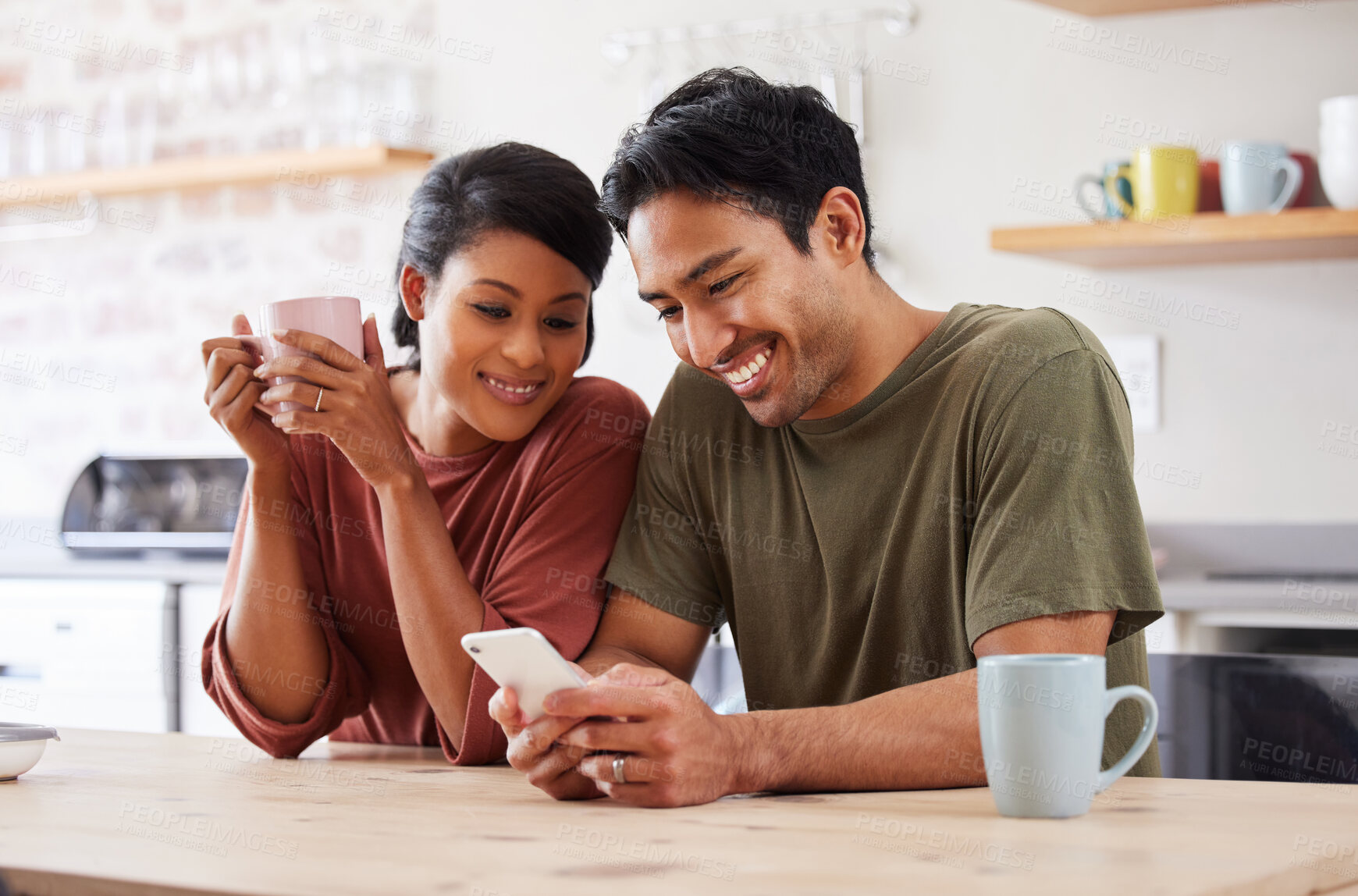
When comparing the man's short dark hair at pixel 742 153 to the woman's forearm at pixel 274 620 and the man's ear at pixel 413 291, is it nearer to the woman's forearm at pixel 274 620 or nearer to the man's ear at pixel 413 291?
the man's ear at pixel 413 291

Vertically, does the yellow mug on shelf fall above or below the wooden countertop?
above

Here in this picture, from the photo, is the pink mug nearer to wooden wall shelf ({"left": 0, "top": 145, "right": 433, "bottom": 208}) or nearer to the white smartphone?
the white smartphone

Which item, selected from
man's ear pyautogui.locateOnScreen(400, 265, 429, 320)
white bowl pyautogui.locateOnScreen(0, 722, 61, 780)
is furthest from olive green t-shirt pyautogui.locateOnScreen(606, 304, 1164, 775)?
white bowl pyautogui.locateOnScreen(0, 722, 61, 780)

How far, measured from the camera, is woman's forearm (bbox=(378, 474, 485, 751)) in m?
1.37

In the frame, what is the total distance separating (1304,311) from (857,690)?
1780 mm

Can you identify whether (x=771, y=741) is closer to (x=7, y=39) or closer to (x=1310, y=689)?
(x=1310, y=689)

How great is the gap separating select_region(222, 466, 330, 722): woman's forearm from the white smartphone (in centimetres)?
46

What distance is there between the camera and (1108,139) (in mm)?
2814

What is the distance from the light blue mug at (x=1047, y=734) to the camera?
90cm

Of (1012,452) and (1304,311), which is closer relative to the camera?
(1012,452)

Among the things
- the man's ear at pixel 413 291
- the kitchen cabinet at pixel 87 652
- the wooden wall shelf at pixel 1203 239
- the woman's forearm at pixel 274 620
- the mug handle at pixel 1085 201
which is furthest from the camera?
the kitchen cabinet at pixel 87 652

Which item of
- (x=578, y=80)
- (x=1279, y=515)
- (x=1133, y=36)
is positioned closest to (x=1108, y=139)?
(x=1133, y=36)

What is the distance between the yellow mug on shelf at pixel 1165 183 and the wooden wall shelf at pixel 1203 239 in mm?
30

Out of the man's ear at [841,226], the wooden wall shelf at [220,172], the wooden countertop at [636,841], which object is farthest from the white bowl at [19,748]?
the wooden wall shelf at [220,172]
